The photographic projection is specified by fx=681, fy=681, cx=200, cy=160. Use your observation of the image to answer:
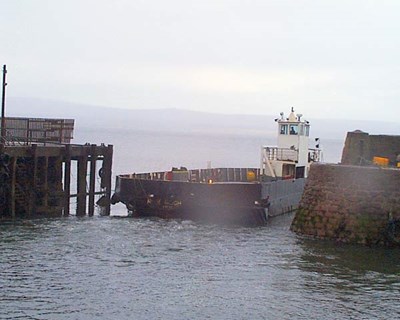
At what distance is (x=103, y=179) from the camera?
106 feet

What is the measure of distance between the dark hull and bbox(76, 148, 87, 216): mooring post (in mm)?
2573

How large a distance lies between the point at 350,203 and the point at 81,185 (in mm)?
12479

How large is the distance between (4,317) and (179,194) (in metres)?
15.4

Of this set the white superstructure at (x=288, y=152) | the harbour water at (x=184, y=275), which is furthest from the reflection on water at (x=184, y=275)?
the white superstructure at (x=288, y=152)

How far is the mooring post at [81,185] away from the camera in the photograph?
30766 mm

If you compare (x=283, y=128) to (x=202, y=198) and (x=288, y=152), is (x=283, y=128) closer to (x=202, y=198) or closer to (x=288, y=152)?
(x=288, y=152)

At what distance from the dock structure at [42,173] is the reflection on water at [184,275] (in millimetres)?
1830

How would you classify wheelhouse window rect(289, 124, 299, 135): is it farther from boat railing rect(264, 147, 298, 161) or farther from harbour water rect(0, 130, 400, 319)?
harbour water rect(0, 130, 400, 319)

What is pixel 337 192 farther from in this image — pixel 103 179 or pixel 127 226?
pixel 103 179

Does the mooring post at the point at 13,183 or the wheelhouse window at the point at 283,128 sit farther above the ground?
the wheelhouse window at the point at 283,128

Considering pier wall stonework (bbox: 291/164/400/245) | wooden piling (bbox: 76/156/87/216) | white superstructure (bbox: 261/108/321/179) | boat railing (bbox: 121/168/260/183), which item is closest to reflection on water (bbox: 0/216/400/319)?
pier wall stonework (bbox: 291/164/400/245)

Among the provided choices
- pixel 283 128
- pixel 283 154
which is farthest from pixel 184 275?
pixel 283 128


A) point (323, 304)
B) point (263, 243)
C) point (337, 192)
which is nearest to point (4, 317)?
point (323, 304)

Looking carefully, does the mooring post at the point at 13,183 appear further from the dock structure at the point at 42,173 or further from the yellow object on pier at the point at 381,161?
the yellow object on pier at the point at 381,161
